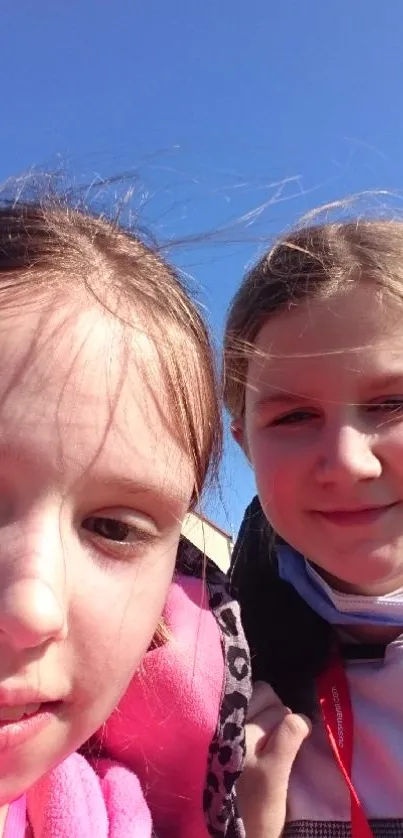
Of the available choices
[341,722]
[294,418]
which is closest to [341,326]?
[294,418]

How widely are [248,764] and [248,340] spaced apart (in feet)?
2.65

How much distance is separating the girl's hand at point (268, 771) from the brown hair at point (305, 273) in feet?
2.06

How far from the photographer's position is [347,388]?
139 cm

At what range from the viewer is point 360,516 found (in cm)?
143

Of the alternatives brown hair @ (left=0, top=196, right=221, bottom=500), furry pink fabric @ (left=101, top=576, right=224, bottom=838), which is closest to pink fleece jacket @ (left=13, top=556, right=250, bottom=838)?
furry pink fabric @ (left=101, top=576, right=224, bottom=838)

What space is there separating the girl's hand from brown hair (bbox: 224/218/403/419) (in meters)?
0.63

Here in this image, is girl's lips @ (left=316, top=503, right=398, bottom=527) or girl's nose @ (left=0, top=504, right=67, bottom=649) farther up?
girl's lips @ (left=316, top=503, right=398, bottom=527)

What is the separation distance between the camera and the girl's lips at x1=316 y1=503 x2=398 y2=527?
1425mm

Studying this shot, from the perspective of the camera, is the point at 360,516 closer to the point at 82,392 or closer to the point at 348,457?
the point at 348,457

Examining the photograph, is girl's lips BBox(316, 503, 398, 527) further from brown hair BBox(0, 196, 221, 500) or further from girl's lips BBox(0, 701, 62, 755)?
girl's lips BBox(0, 701, 62, 755)

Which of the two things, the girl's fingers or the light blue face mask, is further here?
the light blue face mask

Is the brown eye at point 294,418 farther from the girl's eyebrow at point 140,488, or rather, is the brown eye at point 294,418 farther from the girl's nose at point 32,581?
the girl's nose at point 32,581

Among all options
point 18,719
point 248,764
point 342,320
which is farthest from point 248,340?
point 18,719

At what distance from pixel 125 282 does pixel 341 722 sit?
90 cm
